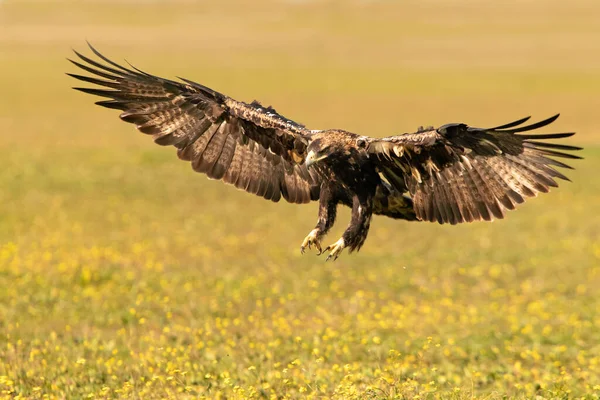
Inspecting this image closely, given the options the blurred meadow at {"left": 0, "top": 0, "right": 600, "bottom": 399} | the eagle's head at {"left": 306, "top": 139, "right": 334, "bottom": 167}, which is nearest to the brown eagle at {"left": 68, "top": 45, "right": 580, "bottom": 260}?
the eagle's head at {"left": 306, "top": 139, "right": 334, "bottom": 167}

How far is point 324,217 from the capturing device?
30.8ft

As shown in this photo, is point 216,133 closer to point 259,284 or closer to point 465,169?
point 465,169

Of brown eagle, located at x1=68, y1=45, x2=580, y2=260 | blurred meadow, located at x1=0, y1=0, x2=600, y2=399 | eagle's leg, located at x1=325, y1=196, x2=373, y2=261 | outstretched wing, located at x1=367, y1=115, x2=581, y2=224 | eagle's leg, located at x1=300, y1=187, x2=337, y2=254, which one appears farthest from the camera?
blurred meadow, located at x1=0, y1=0, x2=600, y2=399

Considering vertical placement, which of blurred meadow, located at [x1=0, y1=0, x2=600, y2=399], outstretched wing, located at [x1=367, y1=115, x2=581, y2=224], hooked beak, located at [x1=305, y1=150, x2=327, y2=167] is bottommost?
blurred meadow, located at [x1=0, y1=0, x2=600, y2=399]

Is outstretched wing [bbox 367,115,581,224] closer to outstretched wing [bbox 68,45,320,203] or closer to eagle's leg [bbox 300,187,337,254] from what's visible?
eagle's leg [bbox 300,187,337,254]

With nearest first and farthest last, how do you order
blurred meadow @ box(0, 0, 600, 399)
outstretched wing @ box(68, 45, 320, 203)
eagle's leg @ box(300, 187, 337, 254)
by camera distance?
eagle's leg @ box(300, 187, 337, 254) < blurred meadow @ box(0, 0, 600, 399) < outstretched wing @ box(68, 45, 320, 203)

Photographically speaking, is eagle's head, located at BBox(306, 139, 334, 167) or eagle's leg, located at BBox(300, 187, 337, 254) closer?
eagle's head, located at BBox(306, 139, 334, 167)

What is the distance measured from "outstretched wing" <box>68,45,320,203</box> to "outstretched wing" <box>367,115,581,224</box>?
1.45m

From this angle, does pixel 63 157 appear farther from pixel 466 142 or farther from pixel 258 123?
pixel 466 142

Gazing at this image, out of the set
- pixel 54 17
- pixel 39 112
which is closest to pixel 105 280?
pixel 39 112

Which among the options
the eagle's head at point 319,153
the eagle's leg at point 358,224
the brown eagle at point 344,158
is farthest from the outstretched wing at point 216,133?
the eagle's leg at point 358,224

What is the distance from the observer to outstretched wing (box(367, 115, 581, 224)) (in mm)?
8641

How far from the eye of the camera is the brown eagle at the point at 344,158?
8.80 meters

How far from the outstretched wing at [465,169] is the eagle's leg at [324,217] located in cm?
64
